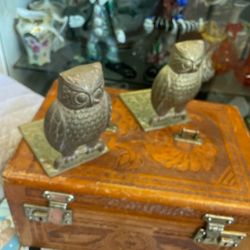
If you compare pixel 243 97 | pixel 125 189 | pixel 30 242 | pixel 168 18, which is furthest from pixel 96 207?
pixel 243 97

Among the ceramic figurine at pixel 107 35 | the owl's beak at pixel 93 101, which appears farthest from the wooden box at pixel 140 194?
the ceramic figurine at pixel 107 35

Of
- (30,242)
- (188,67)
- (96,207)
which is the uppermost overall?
(188,67)

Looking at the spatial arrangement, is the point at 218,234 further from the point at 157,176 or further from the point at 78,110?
the point at 78,110

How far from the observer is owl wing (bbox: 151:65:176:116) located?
60 cm

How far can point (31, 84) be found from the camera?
114 cm

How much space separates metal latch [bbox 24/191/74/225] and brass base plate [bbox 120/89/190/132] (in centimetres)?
23

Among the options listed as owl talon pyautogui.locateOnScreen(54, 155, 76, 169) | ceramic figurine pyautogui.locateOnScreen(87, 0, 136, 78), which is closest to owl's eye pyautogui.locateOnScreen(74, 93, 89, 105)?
owl talon pyautogui.locateOnScreen(54, 155, 76, 169)

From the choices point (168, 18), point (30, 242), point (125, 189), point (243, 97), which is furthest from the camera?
point (243, 97)

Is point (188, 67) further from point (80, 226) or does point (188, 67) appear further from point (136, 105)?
point (80, 226)

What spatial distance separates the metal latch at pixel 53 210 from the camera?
0.55 meters

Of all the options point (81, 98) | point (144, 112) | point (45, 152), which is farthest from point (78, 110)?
point (144, 112)

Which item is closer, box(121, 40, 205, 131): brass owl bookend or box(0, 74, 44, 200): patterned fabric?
box(121, 40, 205, 131): brass owl bookend

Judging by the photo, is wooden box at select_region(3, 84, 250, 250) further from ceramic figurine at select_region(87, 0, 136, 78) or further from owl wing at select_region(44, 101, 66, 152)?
ceramic figurine at select_region(87, 0, 136, 78)

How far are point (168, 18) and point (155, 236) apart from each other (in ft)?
2.06
